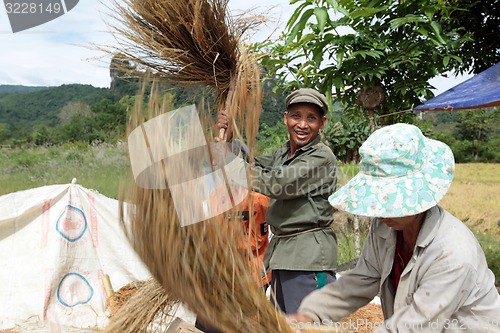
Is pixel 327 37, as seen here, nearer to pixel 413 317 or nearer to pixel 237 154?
pixel 237 154

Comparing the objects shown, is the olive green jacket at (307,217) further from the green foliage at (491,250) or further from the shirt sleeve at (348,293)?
the green foliage at (491,250)

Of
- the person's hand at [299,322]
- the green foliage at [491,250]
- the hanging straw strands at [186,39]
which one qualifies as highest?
the hanging straw strands at [186,39]

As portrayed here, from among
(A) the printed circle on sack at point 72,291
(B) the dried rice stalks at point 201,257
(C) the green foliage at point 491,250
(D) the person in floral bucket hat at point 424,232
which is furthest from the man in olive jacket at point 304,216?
(C) the green foliage at point 491,250

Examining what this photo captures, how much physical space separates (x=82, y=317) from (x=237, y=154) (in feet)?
8.91

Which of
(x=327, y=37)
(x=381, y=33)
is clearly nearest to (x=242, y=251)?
(x=327, y=37)

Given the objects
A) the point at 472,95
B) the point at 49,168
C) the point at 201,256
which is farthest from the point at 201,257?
the point at 49,168

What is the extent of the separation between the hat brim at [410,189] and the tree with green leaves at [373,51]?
1.22 meters

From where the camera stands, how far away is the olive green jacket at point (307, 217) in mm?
1953

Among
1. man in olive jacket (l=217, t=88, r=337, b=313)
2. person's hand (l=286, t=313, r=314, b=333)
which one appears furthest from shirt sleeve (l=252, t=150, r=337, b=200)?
person's hand (l=286, t=313, r=314, b=333)

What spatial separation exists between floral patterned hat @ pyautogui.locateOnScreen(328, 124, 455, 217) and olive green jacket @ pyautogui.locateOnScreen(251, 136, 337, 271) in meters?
0.73

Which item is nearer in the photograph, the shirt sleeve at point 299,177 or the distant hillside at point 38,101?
the shirt sleeve at point 299,177

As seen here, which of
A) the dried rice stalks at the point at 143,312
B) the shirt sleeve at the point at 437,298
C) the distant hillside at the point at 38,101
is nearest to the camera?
the shirt sleeve at the point at 437,298

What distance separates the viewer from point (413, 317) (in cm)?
113

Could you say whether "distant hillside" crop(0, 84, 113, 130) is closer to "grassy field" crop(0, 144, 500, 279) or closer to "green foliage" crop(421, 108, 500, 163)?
"grassy field" crop(0, 144, 500, 279)
